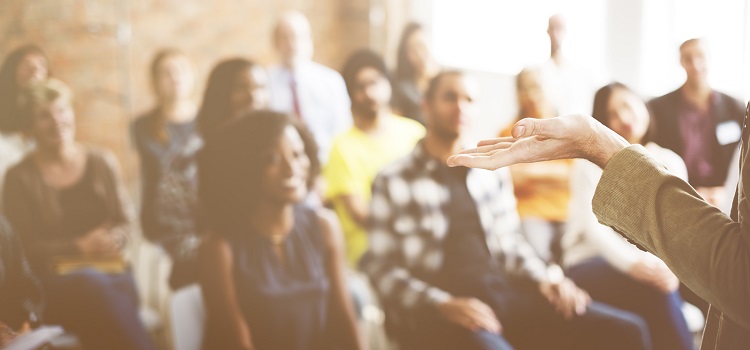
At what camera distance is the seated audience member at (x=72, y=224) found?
276cm

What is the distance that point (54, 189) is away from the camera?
110 inches

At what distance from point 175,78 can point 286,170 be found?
21.9 inches

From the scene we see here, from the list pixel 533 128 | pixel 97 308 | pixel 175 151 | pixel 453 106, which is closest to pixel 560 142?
pixel 533 128

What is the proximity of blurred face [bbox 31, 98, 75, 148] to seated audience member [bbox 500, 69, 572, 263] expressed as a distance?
163 cm

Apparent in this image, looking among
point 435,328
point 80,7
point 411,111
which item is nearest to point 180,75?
point 80,7

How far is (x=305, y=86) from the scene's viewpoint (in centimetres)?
281

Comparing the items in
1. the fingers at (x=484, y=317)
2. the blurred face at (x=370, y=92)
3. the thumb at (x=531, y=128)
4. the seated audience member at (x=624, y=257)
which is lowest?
the fingers at (x=484, y=317)

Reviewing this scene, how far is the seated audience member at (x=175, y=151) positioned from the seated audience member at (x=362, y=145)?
1.72ft

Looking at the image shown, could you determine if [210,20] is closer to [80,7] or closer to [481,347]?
[80,7]

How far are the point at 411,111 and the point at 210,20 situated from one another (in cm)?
83

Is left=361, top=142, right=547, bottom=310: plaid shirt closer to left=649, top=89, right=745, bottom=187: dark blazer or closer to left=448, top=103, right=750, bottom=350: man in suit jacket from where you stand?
left=649, top=89, right=745, bottom=187: dark blazer

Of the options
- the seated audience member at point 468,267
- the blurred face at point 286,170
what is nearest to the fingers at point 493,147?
the seated audience member at point 468,267

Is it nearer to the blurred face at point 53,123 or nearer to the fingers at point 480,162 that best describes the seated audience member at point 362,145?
the blurred face at point 53,123

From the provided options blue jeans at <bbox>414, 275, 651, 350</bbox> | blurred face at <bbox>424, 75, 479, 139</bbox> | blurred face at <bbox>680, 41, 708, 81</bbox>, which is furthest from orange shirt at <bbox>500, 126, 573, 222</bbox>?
blurred face at <bbox>680, 41, 708, 81</bbox>
